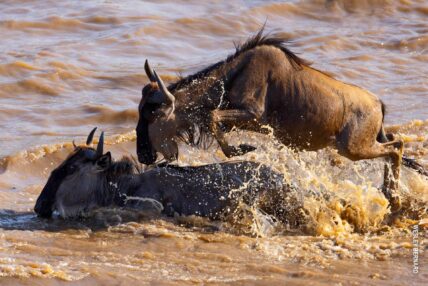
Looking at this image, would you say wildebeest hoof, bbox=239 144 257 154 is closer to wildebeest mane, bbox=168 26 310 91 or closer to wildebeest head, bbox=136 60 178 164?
wildebeest head, bbox=136 60 178 164

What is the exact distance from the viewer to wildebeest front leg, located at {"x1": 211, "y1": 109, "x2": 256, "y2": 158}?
788 cm

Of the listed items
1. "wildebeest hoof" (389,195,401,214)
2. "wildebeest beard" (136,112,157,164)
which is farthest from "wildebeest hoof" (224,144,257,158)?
"wildebeest hoof" (389,195,401,214)

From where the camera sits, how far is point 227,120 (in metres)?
7.94

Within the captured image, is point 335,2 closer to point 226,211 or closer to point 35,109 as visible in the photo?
point 35,109

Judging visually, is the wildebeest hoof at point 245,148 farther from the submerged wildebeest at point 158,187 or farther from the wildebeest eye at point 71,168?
the wildebeest eye at point 71,168

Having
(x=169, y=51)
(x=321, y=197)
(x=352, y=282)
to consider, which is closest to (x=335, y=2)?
(x=169, y=51)

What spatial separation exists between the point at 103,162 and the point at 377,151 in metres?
2.46

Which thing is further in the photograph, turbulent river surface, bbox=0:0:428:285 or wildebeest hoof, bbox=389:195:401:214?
wildebeest hoof, bbox=389:195:401:214

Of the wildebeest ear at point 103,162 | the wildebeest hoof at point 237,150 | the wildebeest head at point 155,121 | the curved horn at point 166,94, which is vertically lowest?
the wildebeest ear at point 103,162

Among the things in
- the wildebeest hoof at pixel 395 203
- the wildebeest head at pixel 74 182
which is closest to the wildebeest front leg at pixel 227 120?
the wildebeest head at pixel 74 182

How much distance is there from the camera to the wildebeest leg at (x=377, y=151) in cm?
848

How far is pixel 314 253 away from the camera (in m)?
7.61

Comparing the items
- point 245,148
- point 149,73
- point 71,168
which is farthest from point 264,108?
point 71,168

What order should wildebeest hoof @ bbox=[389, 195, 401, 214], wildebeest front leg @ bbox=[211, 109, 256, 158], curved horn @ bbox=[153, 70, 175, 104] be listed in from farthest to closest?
wildebeest hoof @ bbox=[389, 195, 401, 214] < wildebeest front leg @ bbox=[211, 109, 256, 158] < curved horn @ bbox=[153, 70, 175, 104]
